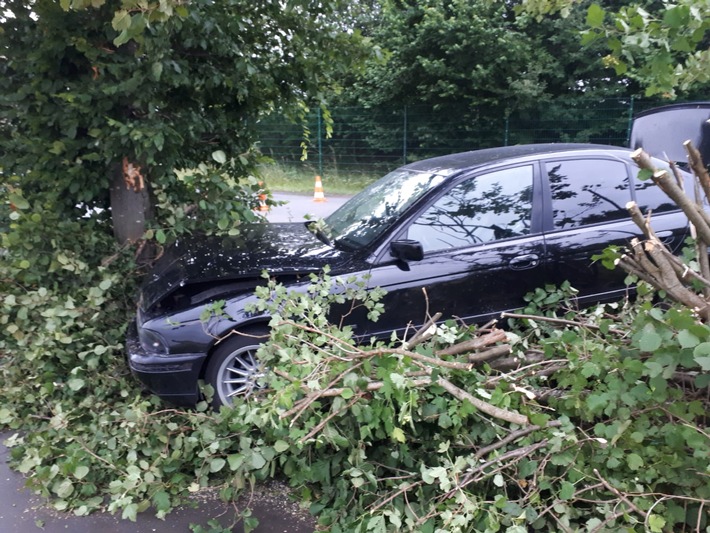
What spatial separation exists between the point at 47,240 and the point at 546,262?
3.59 m

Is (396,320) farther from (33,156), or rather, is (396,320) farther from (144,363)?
(33,156)

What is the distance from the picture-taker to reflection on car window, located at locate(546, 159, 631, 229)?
3959mm

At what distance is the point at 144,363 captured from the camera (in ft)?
11.2

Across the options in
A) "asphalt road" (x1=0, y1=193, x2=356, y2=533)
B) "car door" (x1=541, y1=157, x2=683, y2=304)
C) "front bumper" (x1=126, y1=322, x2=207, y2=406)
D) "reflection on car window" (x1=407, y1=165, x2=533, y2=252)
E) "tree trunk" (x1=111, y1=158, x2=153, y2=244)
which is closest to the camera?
"asphalt road" (x1=0, y1=193, x2=356, y2=533)

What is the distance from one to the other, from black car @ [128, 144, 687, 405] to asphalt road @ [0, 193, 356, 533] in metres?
0.62

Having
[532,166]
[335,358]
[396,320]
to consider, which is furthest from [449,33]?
[335,358]

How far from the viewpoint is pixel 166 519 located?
2.88 metres

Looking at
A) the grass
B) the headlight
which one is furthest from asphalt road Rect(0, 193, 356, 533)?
the grass

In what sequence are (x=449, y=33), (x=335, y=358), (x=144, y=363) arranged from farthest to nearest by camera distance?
(x=449, y=33)
(x=144, y=363)
(x=335, y=358)

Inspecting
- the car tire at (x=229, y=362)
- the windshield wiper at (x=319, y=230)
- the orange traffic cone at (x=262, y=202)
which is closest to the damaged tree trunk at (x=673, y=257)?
the car tire at (x=229, y=362)

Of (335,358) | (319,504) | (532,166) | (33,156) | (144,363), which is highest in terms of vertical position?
(33,156)

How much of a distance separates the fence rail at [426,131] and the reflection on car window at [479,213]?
11655 mm

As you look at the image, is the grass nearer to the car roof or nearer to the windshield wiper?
the windshield wiper

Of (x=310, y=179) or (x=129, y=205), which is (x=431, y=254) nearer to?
(x=129, y=205)
